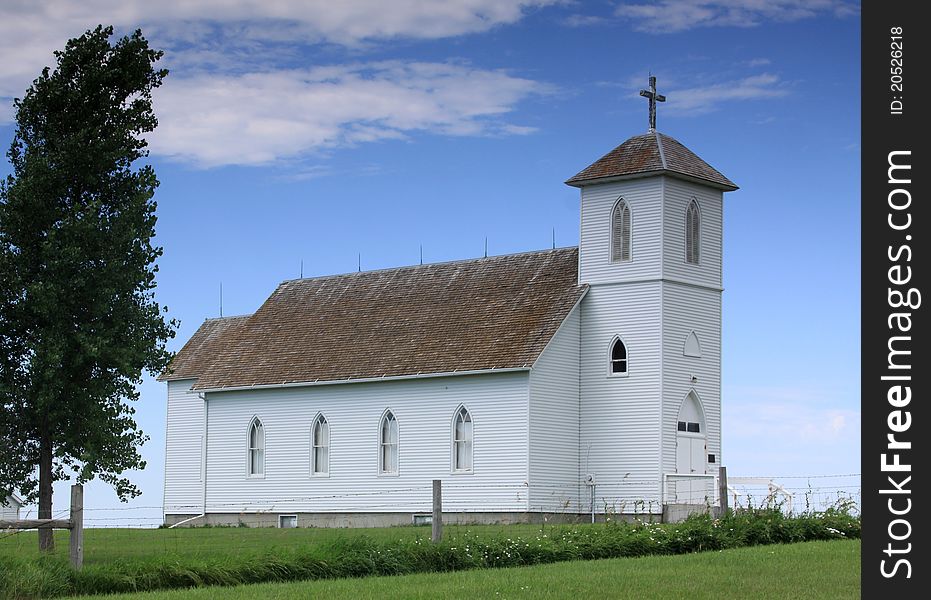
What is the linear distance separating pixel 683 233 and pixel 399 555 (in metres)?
22.2

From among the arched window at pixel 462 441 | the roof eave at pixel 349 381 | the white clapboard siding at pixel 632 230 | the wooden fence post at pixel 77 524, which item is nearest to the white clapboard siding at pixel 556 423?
the roof eave at pixel 349 381

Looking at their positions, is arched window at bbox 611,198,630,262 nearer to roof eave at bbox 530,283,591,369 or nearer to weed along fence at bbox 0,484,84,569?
roof eave at bbox 530,283,591,369

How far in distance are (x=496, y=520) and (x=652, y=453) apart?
17.6 feet

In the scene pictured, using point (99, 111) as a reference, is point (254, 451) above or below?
below

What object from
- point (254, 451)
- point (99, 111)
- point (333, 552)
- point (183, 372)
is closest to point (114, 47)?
point (99, 111)

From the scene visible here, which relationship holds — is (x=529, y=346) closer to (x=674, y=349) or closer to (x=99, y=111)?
(x=674, y=349)

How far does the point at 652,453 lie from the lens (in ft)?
141

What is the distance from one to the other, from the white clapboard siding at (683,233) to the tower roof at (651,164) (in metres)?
0.41

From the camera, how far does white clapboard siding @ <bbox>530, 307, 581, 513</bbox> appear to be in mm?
43219

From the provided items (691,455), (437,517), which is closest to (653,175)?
(691,455)

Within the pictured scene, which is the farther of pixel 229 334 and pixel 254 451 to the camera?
pixel 229 334

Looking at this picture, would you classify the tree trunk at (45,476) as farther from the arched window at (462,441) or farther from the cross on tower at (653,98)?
the cross on tower at (653,98)

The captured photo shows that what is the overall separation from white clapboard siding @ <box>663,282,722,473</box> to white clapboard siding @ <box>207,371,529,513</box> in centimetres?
457
